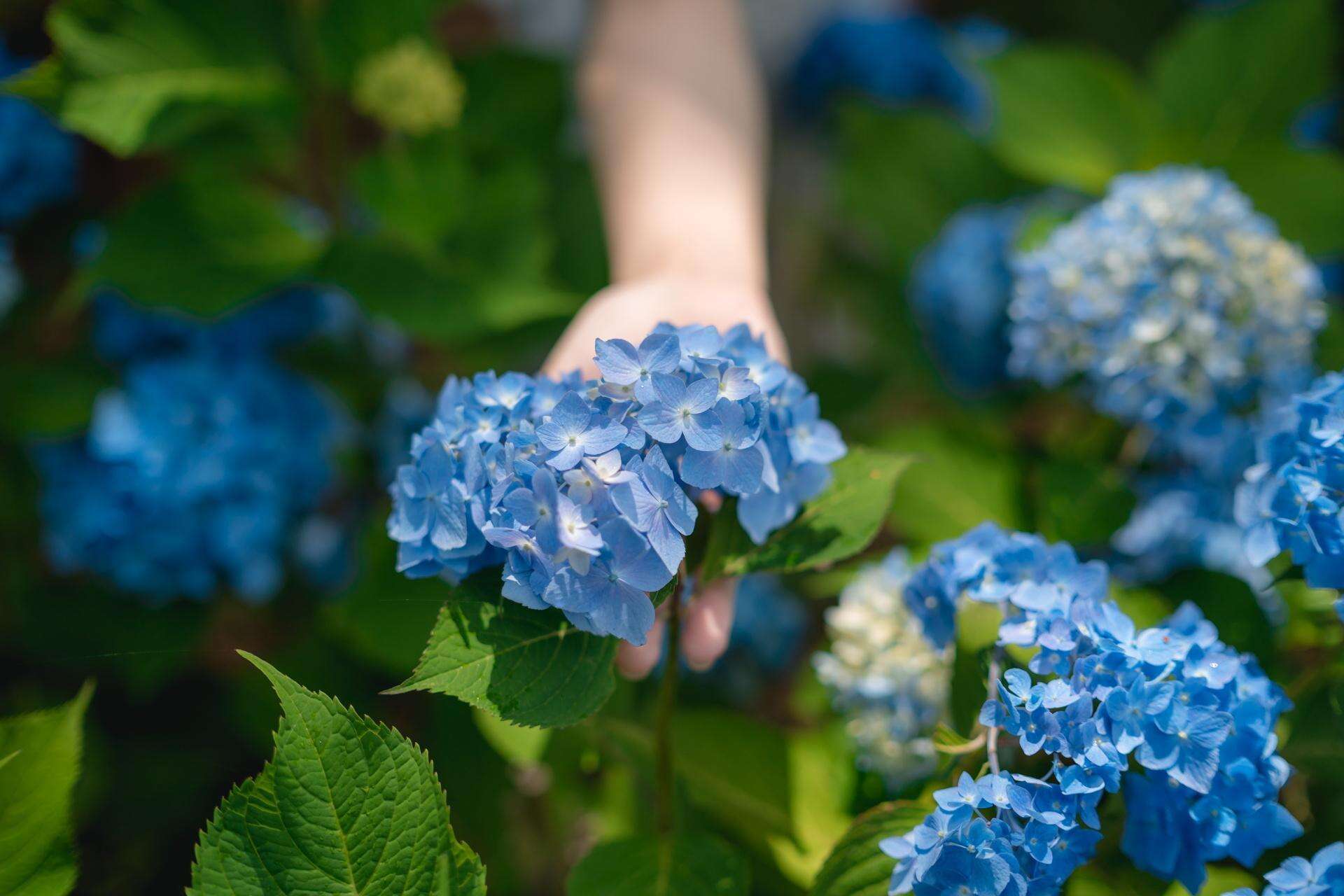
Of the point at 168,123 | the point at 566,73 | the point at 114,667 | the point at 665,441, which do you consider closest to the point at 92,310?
the point at 168,123

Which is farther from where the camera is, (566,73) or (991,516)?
(566,73)

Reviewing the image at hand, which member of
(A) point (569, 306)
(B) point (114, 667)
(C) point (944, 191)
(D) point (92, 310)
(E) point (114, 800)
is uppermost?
(C) point (944, 191)

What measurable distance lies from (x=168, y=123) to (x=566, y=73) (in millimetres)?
597

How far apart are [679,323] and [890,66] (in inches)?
58.7

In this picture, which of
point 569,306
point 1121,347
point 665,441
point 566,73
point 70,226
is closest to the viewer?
point 665,441

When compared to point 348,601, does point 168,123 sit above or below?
above

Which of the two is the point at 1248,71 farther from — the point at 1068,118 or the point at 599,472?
the point at 599,472

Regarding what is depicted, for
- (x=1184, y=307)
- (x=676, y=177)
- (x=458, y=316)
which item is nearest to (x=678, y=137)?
(x=676, y=177)

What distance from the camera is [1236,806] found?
0.60m

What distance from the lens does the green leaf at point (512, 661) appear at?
561mm

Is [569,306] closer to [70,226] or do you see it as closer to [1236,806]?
[70,226]

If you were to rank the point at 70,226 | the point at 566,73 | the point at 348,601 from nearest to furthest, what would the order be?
the point at 348,601 → the point at 70,226 → the point at 566,73

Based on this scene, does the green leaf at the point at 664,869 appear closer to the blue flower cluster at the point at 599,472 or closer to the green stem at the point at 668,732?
the green stem at the point at 668,732

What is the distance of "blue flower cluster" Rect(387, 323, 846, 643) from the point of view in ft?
1.82
